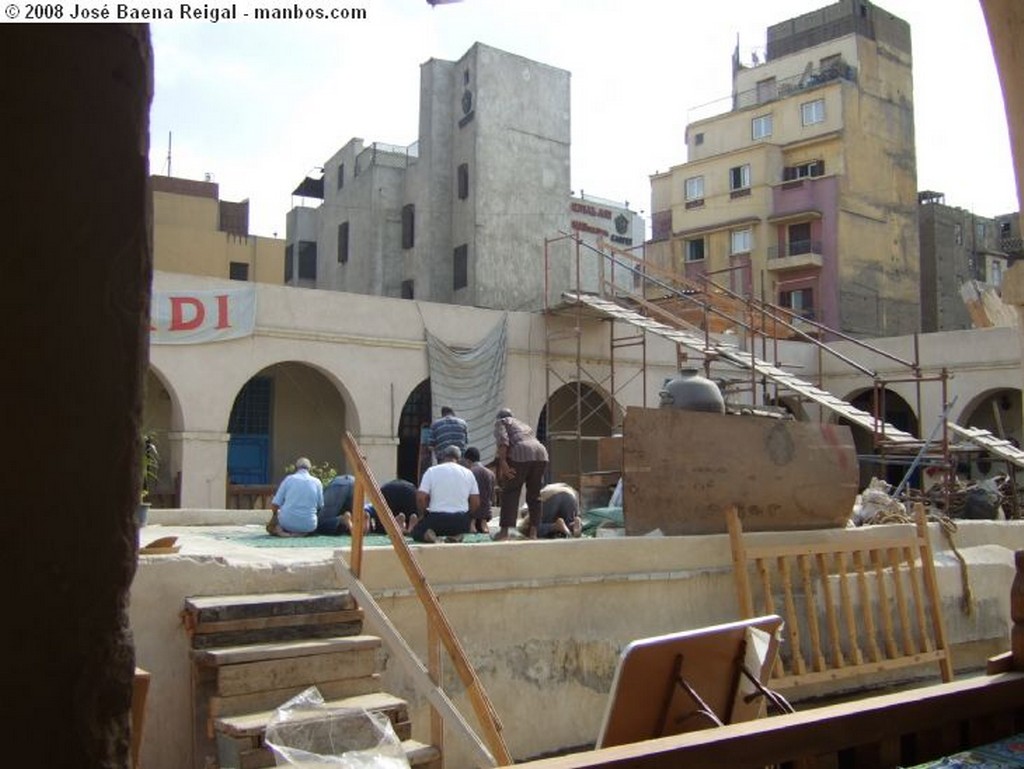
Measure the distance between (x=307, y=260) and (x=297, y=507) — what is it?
29490 mm

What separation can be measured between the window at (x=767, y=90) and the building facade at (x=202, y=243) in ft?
73.5

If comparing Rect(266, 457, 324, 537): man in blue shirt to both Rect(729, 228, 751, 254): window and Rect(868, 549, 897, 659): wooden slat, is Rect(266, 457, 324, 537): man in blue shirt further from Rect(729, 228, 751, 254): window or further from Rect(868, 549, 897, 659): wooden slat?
Rect(729, 228, 751, 254): window

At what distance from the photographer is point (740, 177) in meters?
41.0

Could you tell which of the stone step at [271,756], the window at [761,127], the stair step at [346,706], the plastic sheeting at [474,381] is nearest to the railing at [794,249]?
the window at [761,127]

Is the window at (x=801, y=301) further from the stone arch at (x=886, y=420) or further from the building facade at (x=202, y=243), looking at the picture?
the building facade at (x=202, y=243)

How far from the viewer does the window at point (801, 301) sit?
38.0 metres

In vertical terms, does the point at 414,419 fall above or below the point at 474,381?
below

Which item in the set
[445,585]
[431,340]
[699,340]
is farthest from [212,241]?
[445,585]

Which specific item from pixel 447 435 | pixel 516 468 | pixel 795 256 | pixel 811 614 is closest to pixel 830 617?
pixel 811 614

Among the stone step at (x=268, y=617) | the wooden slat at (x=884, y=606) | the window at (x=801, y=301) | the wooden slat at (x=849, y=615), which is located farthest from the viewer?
the window at (x=801, y=301)

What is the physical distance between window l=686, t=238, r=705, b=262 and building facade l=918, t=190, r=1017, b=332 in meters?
9.64

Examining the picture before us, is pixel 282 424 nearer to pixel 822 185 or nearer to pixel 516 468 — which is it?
pixel 516 468

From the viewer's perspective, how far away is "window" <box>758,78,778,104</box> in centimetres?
4284

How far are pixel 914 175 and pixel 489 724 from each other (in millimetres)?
40707
